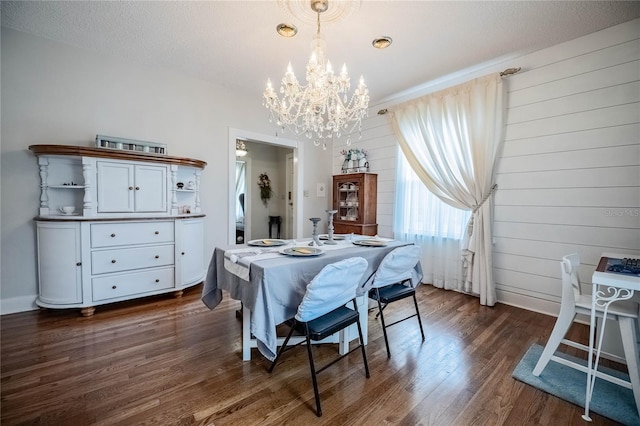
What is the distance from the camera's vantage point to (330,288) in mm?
1649

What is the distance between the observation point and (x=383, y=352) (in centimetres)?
213

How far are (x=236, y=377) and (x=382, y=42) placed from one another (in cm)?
319

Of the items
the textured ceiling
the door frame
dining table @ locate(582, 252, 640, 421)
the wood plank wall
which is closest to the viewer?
dining table @ locate(582, 252, 640, 421)

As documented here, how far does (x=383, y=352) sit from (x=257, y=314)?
3.70 feet

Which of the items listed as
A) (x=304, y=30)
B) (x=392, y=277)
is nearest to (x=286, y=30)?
(x=304, y=30)

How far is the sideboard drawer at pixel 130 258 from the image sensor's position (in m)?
2.73

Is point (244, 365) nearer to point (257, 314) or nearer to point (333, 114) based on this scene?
point (257, 314)

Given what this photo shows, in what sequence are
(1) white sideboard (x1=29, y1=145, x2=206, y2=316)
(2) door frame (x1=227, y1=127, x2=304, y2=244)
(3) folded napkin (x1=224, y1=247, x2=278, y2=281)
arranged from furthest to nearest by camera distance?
(2) door frame (x1=227, y1=127, x2=304, y2=244)
(1) white sideboard (x1=29, y1=145, x2=206, y2=316)
(3) folded napkin (x1=224, y1=247, x2=278, y2=281)

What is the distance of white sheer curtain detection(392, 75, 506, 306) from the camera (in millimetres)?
3096

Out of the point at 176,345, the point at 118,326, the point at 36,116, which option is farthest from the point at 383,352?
the point at 36,116

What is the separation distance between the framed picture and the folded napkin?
1.93m

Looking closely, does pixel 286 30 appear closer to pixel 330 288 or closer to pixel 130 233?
pixel 330 288

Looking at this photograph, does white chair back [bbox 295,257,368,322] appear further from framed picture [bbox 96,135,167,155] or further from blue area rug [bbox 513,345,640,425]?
framed picture [bbox 96,135,167,155]

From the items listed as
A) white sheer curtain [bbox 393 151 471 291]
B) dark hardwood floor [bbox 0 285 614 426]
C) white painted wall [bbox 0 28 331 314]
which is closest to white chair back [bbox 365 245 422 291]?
dark hardwood floor [bbox 0 285 614 426]
